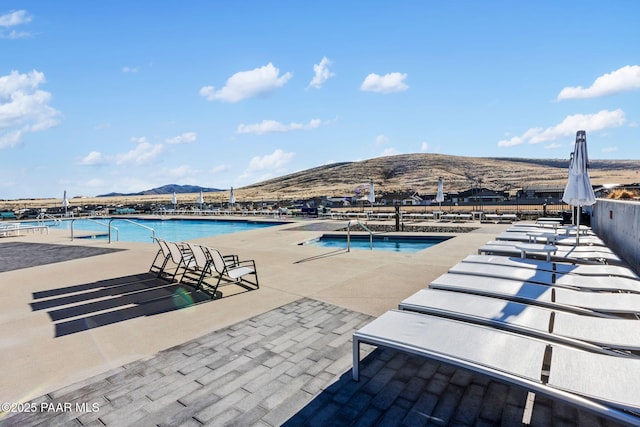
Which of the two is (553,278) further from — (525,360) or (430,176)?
(430,176)

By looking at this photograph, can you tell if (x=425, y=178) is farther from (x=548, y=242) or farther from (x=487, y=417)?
(x=487, y=417)

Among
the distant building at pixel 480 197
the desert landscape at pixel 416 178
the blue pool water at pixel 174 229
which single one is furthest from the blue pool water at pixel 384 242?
the desert landscape at pixel 416 178

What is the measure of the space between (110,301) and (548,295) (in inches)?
212

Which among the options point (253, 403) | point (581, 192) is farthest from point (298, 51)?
point (253, 403)

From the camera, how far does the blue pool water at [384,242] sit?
11.2 metres

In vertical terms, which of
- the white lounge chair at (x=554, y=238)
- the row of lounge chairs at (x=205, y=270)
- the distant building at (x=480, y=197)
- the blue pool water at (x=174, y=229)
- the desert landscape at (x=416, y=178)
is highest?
the desert landscape at (x=416, y=178)

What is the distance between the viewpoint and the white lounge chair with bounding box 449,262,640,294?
366 cm

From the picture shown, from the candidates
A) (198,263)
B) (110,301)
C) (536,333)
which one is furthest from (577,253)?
(110,301)

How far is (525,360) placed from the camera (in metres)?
2.06

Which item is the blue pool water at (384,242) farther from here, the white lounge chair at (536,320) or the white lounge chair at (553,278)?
the white lounge chair at (536,320)

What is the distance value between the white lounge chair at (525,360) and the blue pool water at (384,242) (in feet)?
27.8

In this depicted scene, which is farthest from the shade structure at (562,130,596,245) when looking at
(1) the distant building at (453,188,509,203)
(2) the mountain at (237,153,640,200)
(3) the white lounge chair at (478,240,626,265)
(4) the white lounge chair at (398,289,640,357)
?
(2) the mountain at (237,153,640,200)

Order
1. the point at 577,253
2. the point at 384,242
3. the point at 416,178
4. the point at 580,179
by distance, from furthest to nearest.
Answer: the point at 416,178 → the point at 384,242 → the point at 580,179 → the point at 577,253

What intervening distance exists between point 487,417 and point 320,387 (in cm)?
110
